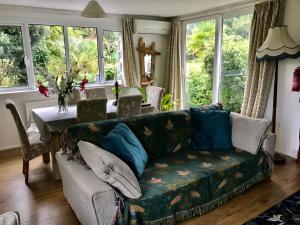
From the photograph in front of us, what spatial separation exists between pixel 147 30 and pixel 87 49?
4.11 feet

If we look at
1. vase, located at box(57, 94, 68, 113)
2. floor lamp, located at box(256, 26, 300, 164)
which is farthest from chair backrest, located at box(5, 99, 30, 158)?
floor lamp, located at box(256, 26, 300, 164)

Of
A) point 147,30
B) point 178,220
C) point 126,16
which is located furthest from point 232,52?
point 178,220

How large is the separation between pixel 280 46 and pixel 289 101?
827 mm

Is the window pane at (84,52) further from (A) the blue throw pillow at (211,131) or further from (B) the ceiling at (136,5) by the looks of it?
(A) the blue throw pillow at (211,131)

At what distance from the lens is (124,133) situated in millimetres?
2193

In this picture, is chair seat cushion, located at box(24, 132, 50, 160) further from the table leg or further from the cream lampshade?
the cream lampshade

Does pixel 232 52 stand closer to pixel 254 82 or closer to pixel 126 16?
pixel 254 82

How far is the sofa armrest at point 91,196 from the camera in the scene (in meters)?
1.64

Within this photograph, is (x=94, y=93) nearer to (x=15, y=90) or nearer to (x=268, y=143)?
(x=15, y=90)

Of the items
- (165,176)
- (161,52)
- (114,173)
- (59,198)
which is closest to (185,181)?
(165,176)

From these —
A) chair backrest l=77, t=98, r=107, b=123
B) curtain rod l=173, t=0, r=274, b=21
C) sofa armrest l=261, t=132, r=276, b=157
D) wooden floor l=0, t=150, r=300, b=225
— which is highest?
curtain rod l=173, t=0, r=274, b=21

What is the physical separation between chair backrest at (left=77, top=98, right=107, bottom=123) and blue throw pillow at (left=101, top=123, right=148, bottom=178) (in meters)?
0.78

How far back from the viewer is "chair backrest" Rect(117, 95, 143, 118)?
311cm

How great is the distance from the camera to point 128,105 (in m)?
3.17
